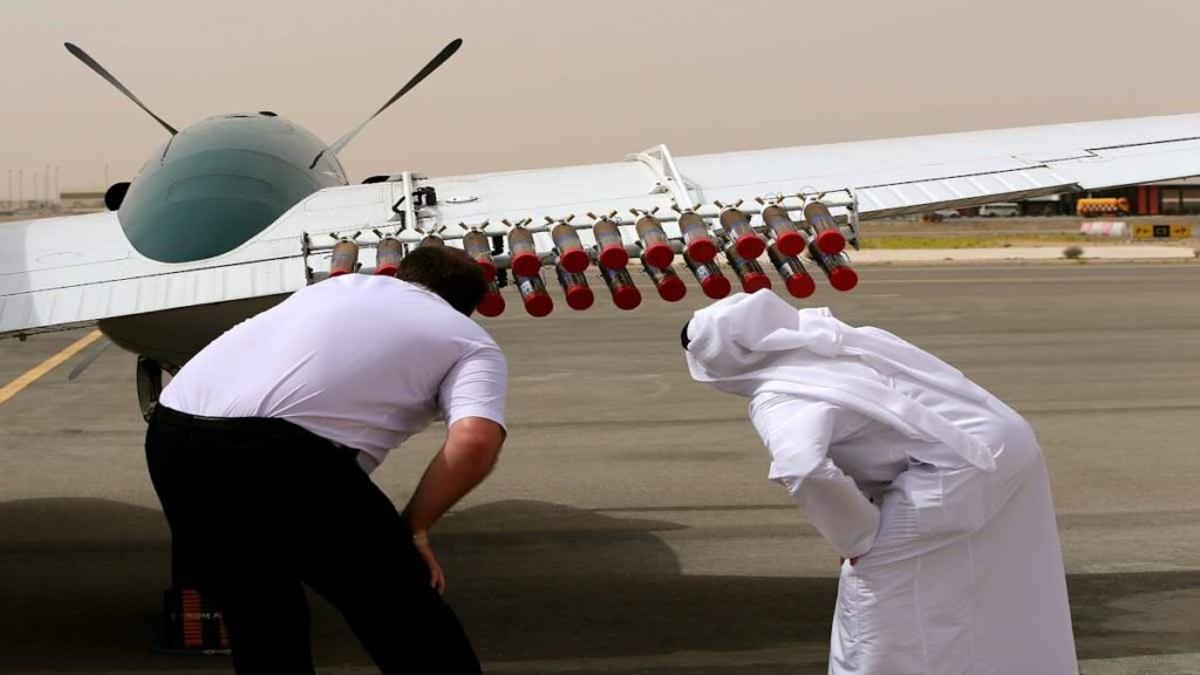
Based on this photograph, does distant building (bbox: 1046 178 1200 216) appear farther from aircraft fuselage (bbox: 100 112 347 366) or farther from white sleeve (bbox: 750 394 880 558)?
white sleeve (bbox: 750 394 880 558)

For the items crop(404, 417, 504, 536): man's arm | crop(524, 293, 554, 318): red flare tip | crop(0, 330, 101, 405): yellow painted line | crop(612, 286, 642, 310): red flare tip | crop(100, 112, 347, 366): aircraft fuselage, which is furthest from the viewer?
crop(0, 330, 101, 405): yellow painted line

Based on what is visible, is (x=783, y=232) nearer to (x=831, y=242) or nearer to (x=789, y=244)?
(x=789, y=244)

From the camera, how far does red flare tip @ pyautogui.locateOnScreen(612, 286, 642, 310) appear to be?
22.7 ft

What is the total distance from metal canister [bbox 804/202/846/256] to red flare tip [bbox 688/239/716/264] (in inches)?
17.7

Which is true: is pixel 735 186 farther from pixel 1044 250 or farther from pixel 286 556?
pixel 1044 250

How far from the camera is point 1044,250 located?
46344mm

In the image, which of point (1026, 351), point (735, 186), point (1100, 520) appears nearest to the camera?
point (735, 186)

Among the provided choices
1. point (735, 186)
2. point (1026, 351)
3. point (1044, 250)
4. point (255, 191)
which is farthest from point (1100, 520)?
point (1044, 250)

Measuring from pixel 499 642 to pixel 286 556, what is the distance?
10.3 ft

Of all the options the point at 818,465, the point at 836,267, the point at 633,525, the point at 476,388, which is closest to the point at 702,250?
the point at 836,267

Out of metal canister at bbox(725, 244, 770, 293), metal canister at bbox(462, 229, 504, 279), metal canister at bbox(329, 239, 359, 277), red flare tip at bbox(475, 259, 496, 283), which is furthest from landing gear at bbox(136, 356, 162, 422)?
metal canister at bbox(725, 244, 770, 293)

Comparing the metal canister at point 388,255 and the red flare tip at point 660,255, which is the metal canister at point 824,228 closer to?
the red flare tip at point 660,255

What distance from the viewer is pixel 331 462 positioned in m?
4.45

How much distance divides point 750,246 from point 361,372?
2.65 m
